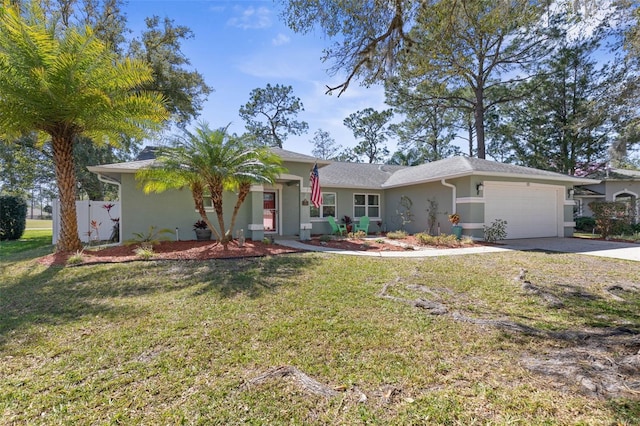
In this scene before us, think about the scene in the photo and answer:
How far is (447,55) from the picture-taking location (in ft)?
21.8

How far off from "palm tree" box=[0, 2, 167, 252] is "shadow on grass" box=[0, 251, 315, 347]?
2.85 metres

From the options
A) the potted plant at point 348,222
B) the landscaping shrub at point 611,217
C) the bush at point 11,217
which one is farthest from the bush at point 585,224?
the bush at point 11,217

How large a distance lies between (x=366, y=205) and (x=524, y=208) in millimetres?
7233

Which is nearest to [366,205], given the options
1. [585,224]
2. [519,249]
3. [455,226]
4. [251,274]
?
[455,226]

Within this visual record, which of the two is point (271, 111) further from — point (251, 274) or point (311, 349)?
point (311, 349)

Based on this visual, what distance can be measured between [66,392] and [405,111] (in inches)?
903

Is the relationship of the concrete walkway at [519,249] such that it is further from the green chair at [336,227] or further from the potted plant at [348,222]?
the potted plant at [348,222]

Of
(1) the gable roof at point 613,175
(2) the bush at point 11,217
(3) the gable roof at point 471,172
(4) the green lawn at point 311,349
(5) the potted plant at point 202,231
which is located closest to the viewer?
(4) the green lawn at point 311,349

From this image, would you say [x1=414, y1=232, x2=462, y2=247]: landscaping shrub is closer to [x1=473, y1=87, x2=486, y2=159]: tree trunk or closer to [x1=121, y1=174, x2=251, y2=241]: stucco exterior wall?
[x1=121, y1=174, x2=251, y2=241]: stucco exterior wall

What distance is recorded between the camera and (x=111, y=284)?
19.4ft

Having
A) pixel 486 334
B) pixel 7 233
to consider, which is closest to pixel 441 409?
pixel 486 334

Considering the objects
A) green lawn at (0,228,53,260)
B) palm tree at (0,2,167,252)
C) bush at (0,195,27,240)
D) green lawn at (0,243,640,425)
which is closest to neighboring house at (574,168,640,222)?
green lawn at (0,243,640,425)

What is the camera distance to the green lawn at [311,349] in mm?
2365

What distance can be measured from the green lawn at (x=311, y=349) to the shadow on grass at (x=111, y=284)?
0.14 ft
